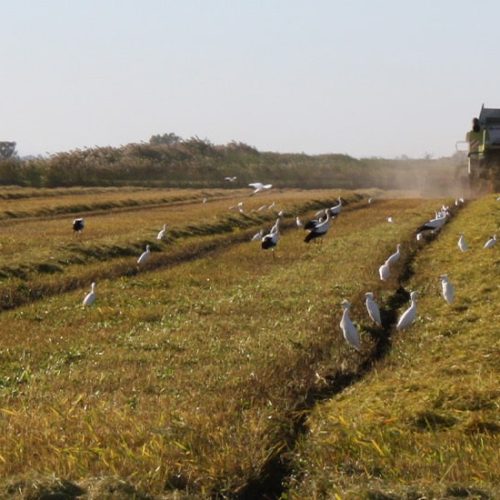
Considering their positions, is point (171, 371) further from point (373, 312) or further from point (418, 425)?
point (373, 312)

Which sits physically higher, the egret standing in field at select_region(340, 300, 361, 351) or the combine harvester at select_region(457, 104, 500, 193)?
the combine harvester at select_region(457, 104, 500, 193)

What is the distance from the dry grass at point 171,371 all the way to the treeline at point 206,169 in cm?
3566

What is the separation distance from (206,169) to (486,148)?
1209 inches

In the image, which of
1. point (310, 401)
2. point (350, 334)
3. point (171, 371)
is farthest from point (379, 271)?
point (310, 401)

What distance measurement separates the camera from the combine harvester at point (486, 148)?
35.9m

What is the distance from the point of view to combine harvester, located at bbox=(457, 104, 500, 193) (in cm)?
3592

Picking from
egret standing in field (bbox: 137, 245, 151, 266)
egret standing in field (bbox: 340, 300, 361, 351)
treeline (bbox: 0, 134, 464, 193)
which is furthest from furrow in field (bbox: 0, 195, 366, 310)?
treeline (bbox: 0, 134, 464, 193)

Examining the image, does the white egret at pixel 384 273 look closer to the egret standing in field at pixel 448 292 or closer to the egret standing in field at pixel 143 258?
the egret standing in field at pixel 448 292

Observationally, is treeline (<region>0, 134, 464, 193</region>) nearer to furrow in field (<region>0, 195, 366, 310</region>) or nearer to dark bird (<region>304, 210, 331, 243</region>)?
furrow in field (<region>0, 195, 366, 310</region>)

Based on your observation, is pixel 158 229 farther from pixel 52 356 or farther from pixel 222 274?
pixel 52 356

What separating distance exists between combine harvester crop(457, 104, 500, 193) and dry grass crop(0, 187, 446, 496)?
828 inches

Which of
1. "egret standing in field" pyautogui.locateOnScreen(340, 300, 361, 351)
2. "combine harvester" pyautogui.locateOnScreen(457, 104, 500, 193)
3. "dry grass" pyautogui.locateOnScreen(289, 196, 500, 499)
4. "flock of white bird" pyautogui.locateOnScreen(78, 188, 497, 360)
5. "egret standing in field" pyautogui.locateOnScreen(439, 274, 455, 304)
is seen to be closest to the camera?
"dry grass" pyautogui.locateOnScreen(289, 196, 500, 499)

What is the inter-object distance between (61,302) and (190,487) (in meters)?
7.79

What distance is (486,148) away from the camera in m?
Answer: 35.9
